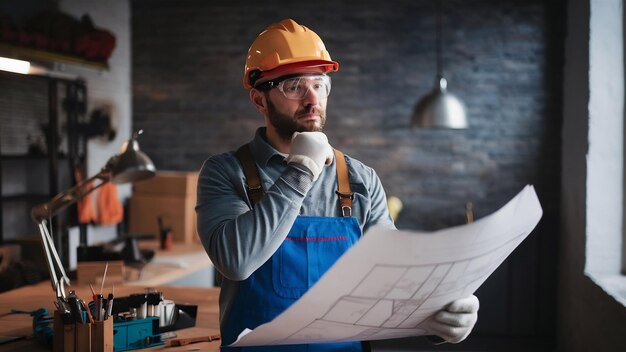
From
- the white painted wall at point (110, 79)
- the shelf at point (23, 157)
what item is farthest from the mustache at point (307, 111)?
the white painted wall at point (110, 79)

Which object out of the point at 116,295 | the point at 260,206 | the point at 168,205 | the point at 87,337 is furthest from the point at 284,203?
the point at 168,205

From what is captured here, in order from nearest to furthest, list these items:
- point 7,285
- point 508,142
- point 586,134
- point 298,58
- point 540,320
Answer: point 298,58, point 7,285, point 586,134, point 540,320, point 508,142

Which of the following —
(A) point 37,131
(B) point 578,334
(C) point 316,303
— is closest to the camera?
(C) point 316,303

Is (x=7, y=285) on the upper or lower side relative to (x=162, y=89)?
lower

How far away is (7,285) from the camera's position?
10.1ft

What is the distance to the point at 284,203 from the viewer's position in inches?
56.0

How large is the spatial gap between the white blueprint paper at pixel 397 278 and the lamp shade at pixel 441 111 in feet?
12.1

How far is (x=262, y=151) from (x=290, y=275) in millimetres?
359

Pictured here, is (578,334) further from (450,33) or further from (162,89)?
(162,89)

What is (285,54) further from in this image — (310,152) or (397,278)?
(397,278)

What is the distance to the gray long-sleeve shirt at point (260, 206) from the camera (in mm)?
1408

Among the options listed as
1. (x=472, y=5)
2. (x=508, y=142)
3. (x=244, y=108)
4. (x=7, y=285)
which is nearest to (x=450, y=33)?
(x=472, y=5)

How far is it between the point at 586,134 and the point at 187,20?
12.7 ft

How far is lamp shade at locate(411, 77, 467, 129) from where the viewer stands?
4941mm
